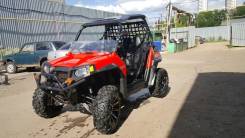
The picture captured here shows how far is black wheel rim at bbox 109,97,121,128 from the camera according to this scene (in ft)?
17.5

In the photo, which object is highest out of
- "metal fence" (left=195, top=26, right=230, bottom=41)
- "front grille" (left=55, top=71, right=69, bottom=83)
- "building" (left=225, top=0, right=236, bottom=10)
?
"building" (left=225, top=0, right=236, bottom=10)

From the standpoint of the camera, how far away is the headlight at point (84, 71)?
516cm

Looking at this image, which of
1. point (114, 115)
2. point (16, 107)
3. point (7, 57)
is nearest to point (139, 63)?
point (114, 115)

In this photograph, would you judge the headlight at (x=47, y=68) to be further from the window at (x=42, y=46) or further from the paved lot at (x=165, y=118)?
the window at (x=42, y=46)

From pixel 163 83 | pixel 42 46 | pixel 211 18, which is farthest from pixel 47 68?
pixel 211 18

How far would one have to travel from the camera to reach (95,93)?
5.90 meters

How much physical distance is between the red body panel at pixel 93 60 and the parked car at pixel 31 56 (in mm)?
8666

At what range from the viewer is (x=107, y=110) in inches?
203

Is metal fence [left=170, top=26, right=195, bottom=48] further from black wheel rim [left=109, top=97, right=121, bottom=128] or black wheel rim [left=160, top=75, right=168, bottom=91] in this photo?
black wheel rim [left=109, top=97, right=121, bottom=128]

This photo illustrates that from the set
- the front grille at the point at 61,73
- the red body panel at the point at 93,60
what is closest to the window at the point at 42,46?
the red body panel at the point at 93,60

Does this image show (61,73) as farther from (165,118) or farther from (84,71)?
(165,118)

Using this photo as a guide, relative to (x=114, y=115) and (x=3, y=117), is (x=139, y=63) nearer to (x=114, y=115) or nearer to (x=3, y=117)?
(x=114, y=115)

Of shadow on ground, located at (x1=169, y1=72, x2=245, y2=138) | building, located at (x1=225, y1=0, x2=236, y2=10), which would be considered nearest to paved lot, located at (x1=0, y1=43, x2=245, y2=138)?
shadow on ground, located at (x1=169, y1=72, x2=245, y2=138)

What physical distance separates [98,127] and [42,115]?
175 cm
